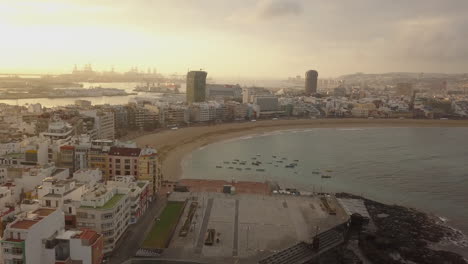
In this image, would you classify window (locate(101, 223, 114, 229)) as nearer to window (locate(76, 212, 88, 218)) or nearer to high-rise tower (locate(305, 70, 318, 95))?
window (locate(76, 212, 88, 218))

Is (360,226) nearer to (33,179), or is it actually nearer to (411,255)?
(411,255)

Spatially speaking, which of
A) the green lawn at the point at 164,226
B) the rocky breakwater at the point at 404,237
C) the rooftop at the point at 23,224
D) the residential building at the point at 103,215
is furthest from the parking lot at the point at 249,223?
the rooftop at the point at 23,224

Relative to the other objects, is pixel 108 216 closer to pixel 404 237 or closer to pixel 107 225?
pixel 107 225

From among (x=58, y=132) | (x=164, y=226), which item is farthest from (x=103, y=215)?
(x=58, y=132)

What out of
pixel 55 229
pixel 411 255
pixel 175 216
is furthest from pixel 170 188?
pixel 411 255

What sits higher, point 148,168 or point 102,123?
point 102,123

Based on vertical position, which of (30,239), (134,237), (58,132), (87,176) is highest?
(58,132)
